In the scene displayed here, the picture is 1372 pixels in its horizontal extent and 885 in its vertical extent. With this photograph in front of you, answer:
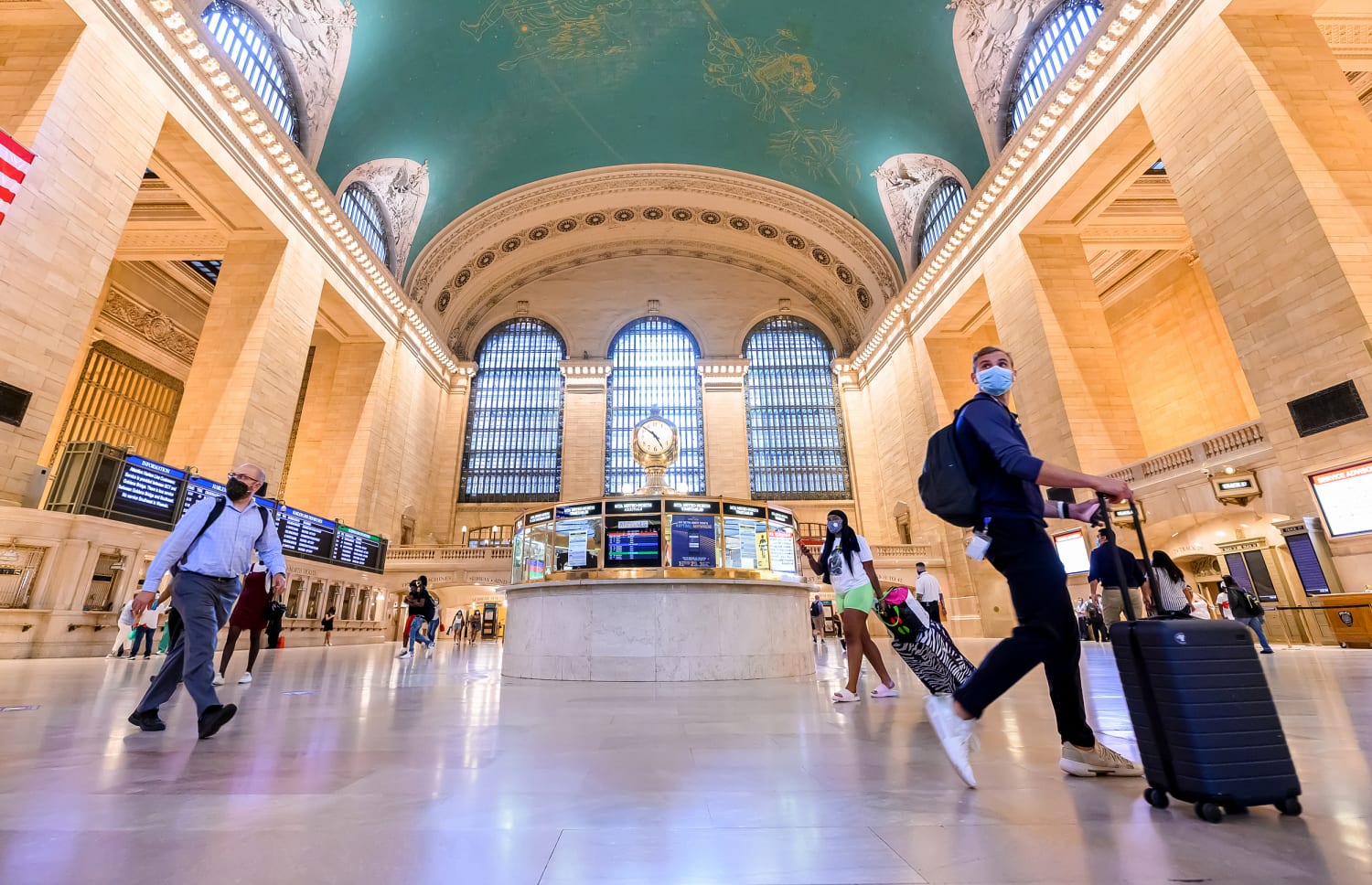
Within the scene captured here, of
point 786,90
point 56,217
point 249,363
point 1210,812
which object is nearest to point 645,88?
point 786,90

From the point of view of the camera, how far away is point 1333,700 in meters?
3.57

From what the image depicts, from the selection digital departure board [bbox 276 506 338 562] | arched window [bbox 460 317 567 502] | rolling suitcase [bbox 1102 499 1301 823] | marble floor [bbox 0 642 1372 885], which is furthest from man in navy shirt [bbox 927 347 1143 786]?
arched window [bbox 460 317 567 502]

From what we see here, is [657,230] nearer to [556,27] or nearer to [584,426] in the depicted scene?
[584,426]

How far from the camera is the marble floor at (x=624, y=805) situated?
123 centimetres

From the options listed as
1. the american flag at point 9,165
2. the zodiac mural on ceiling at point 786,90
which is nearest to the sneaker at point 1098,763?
the american flag at point 9,165

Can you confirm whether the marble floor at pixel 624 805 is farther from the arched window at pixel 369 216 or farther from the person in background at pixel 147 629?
the arched window at pixel 369 216

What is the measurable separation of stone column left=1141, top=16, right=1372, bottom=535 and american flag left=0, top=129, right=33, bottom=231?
18.2m

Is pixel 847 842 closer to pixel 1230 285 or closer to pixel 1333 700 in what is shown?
pixel 1333 700

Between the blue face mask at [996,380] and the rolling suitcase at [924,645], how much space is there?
1712 millimetres

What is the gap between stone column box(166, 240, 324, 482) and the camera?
13.9 meters

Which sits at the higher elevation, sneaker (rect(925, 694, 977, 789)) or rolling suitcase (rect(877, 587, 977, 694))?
rolling suitcase (rect(877, 587, 977, 694))

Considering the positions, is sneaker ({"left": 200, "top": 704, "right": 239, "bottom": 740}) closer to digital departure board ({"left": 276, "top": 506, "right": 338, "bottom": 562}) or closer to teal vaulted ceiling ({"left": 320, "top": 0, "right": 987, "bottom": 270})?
digital departure board ({"left": 276, "top": 506, "right": 338, "bottom": 562})

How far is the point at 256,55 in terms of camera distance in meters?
14.8

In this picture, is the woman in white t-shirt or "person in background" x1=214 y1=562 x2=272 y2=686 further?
"person in background" x1=214 y1=562 x2=272 y2=686
